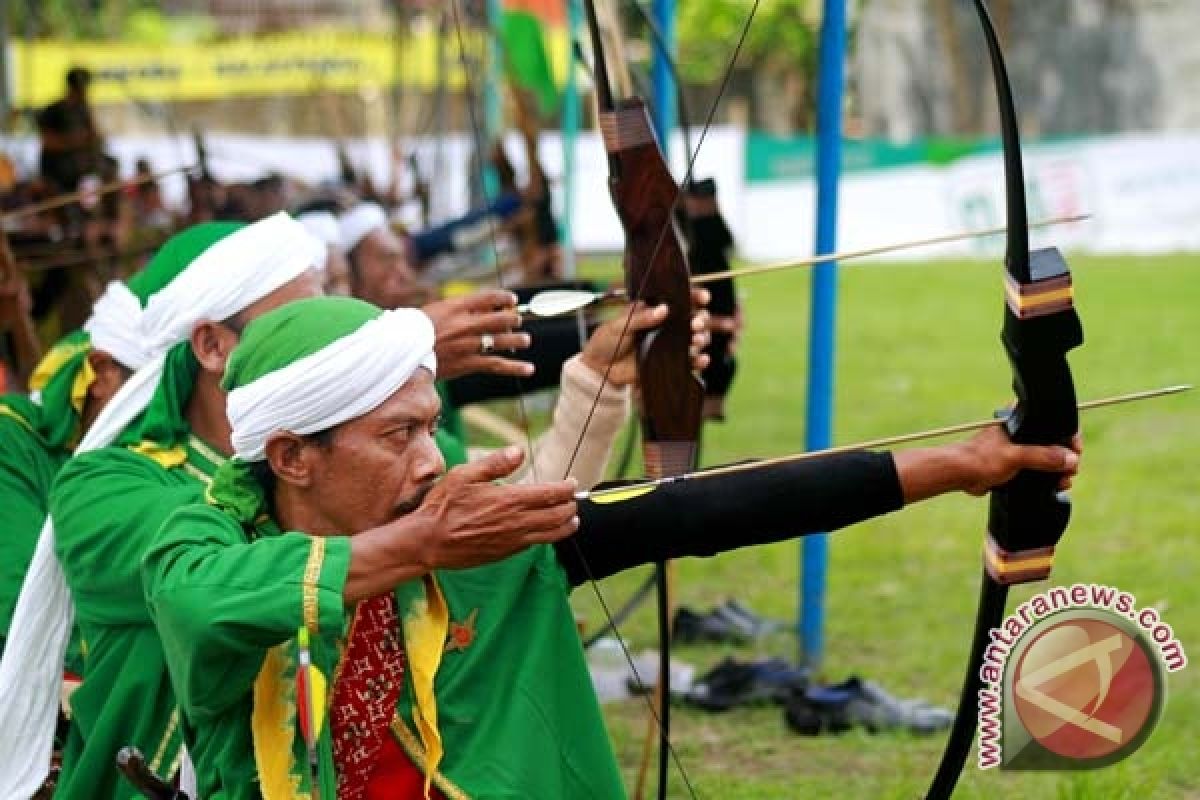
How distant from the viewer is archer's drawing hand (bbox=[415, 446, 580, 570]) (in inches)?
95.3

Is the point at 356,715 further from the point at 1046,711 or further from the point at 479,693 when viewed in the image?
the point at 1046,711

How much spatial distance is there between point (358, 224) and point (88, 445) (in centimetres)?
300

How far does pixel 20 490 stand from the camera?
3.82 metres

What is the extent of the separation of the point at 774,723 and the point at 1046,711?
2.46m

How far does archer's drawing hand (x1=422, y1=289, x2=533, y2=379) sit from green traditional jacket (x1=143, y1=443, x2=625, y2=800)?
0.61 m

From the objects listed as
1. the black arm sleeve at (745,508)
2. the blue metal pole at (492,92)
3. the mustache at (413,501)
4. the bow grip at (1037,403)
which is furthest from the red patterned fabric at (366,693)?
the blue metal pole at (492,92)

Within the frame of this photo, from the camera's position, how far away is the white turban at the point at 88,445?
3256 millimetres

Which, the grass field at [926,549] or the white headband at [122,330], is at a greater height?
the white headband at [122,330]

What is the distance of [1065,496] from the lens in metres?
2.63

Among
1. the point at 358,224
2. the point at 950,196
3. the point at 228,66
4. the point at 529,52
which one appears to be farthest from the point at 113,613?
the point at 228,66

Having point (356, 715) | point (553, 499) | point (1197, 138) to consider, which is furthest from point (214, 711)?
point (1197, 138)

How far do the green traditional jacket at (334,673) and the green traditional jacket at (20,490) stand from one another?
1.09 m

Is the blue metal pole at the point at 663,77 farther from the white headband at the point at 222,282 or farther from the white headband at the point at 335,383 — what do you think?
the white headband at the point at 335,383

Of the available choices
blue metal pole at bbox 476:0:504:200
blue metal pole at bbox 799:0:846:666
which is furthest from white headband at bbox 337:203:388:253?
blue metal pole at bbox 476:0:504:200
